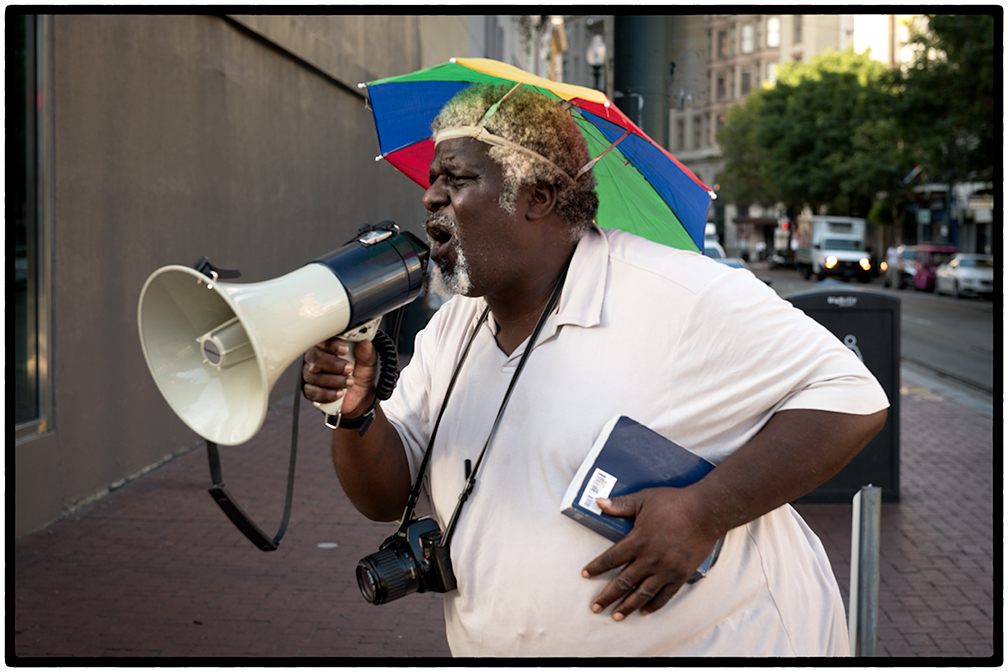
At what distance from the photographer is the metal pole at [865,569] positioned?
2924 millimetres

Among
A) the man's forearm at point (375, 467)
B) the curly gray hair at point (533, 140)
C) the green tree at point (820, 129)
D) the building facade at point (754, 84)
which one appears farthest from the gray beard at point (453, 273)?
the green tree at point (820, 129)

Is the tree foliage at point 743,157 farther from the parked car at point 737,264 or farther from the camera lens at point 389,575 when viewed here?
the camera lens at point 389,575

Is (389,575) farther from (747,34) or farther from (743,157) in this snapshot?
(743,157)

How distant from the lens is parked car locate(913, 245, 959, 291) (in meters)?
32.7

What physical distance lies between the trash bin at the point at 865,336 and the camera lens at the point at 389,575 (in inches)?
202

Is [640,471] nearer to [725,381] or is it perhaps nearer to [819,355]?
[725,381]

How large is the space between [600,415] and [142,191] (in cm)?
620

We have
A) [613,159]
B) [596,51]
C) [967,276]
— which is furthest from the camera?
[967,276]

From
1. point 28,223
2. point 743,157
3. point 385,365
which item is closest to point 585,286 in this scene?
point 385,365

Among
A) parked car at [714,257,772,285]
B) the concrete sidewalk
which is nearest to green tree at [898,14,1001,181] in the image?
parked car at [714,257,772,285]

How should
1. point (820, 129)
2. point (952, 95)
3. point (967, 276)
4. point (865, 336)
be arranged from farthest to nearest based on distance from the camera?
point (820, 129) → point (967, 276) → point (952, 95) → point (865, 336)

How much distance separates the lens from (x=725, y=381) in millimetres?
1770

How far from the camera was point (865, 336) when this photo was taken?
6.62 m

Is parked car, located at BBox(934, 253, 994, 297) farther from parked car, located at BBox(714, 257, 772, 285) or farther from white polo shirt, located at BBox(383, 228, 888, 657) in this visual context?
white polo shirt, located at BBox(383, 228, 888, 657)
